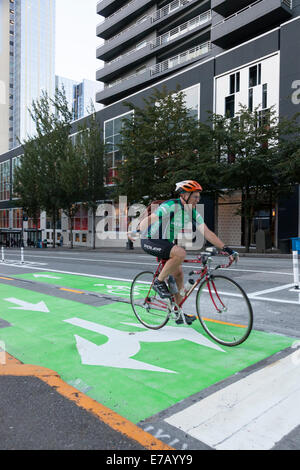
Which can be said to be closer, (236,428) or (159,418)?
(236,428)

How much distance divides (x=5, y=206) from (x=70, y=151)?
4088cm

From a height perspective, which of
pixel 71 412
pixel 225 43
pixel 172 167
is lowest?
pixel 71 412

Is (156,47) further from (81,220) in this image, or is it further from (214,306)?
(214,306)

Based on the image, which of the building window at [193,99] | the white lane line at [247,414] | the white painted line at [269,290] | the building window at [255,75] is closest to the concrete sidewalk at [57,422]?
the white lane line at [247,414]

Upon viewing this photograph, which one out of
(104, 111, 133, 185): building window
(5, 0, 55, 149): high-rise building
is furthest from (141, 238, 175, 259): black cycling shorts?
(5, 0, 55, 149): high-rise building

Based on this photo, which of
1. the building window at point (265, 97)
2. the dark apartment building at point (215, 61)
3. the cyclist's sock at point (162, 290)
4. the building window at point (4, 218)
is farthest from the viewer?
the building window at point (4, 218)

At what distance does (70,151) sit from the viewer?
3434cm

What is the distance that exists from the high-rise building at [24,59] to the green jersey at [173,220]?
12768 centimetres

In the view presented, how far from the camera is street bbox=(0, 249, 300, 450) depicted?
7.96 feet

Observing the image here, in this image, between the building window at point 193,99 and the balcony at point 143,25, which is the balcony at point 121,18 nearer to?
the balcony at point 143,25

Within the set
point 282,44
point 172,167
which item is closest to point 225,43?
point 282,44

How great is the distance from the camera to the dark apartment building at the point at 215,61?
24547 mm

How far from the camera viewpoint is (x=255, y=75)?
86.6 ft
